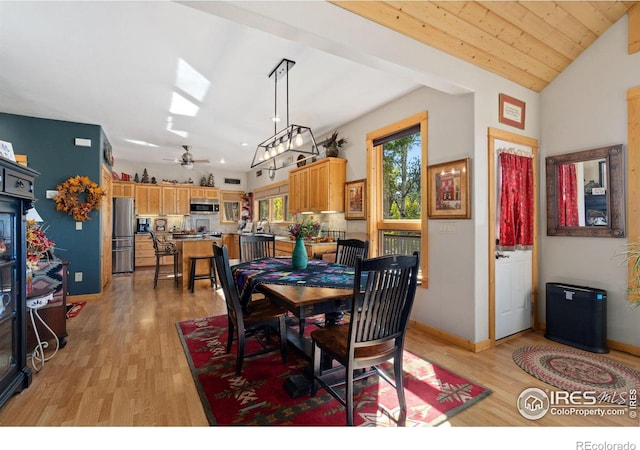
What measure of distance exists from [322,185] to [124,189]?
5775mm

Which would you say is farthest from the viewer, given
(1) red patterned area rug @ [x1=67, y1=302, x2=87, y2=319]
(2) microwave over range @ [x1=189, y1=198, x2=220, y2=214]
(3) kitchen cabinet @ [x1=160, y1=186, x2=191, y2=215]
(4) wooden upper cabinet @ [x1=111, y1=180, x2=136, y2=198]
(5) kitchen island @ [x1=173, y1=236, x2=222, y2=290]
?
(2) microwave over range @ [x1=189, y1=198, x2=220, y2=214]

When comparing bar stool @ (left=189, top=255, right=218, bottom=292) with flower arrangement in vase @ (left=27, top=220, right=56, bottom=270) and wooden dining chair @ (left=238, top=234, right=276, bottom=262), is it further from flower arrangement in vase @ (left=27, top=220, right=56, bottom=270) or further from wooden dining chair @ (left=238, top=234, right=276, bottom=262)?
flower arrangement in vase @ (left=27, top=220, right=56, bottom=270)

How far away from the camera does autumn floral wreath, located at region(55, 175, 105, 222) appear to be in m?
4.57

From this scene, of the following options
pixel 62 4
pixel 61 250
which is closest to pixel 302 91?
pixel 62 4

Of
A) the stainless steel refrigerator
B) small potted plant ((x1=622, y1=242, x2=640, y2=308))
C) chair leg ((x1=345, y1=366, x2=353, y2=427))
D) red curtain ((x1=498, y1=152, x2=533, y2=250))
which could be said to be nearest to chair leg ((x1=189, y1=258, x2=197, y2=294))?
the stainless steel refrigerator

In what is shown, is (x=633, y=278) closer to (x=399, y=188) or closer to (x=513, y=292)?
(x=513, y=292)

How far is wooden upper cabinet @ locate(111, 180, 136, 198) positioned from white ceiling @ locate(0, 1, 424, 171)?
9.66 feet

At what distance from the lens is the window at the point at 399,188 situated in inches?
139

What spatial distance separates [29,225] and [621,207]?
18.1 feet

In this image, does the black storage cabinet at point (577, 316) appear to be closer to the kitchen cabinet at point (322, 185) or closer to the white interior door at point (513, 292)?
the white interior door at point (513, 292)

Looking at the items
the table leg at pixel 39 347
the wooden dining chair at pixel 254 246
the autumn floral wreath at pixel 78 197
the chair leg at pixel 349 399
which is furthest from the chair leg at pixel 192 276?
the chair leg at pixel 349 399

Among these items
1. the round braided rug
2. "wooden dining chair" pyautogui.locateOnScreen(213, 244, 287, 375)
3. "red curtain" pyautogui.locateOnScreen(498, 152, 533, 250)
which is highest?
"red curtain" pyautogui.locateOnScreen(498, 152, 533, 250)
